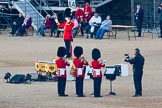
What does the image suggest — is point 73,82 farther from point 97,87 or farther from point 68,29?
point 68,29

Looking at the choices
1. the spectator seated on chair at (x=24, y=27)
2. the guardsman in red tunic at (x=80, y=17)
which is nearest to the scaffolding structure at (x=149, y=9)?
the guardsman in red tunic at (x=80, y=17)

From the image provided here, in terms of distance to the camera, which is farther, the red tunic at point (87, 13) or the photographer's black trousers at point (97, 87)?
the red tunic at point (87, 13)

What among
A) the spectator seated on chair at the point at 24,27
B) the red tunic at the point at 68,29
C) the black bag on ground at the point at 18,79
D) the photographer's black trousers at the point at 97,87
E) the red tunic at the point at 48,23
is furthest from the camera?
the spectator seated on chair at the point at 24,27

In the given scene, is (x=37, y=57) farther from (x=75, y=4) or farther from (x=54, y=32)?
(x=75, y=4)

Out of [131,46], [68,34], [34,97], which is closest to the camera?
[34,97]

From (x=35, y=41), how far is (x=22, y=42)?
0.96 metres

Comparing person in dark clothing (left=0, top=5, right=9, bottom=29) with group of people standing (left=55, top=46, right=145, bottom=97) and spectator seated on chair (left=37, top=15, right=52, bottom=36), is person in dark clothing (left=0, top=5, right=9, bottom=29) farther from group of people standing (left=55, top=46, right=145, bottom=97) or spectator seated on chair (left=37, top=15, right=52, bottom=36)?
group of people standing (left=55, top=46, right=145, bottom=97)

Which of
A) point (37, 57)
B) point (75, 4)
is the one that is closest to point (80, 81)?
point (37, 57)

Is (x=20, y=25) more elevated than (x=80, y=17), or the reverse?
(x=80, y=17)

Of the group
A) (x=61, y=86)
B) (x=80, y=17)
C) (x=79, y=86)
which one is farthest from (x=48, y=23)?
(x=79, y=86)

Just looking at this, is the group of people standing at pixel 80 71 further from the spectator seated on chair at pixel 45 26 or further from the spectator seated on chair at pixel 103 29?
the spectator seated on chair at pixel 45 26

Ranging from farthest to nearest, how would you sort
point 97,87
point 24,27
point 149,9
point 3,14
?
point 149,9
point 3,14
point 24,27
point 97,87

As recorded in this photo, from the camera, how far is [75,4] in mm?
56625

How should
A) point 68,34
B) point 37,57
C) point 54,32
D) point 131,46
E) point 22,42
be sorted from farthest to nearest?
point 54,32 → point 22,42 → point 131,46 → point 37,57 → point 68,34
